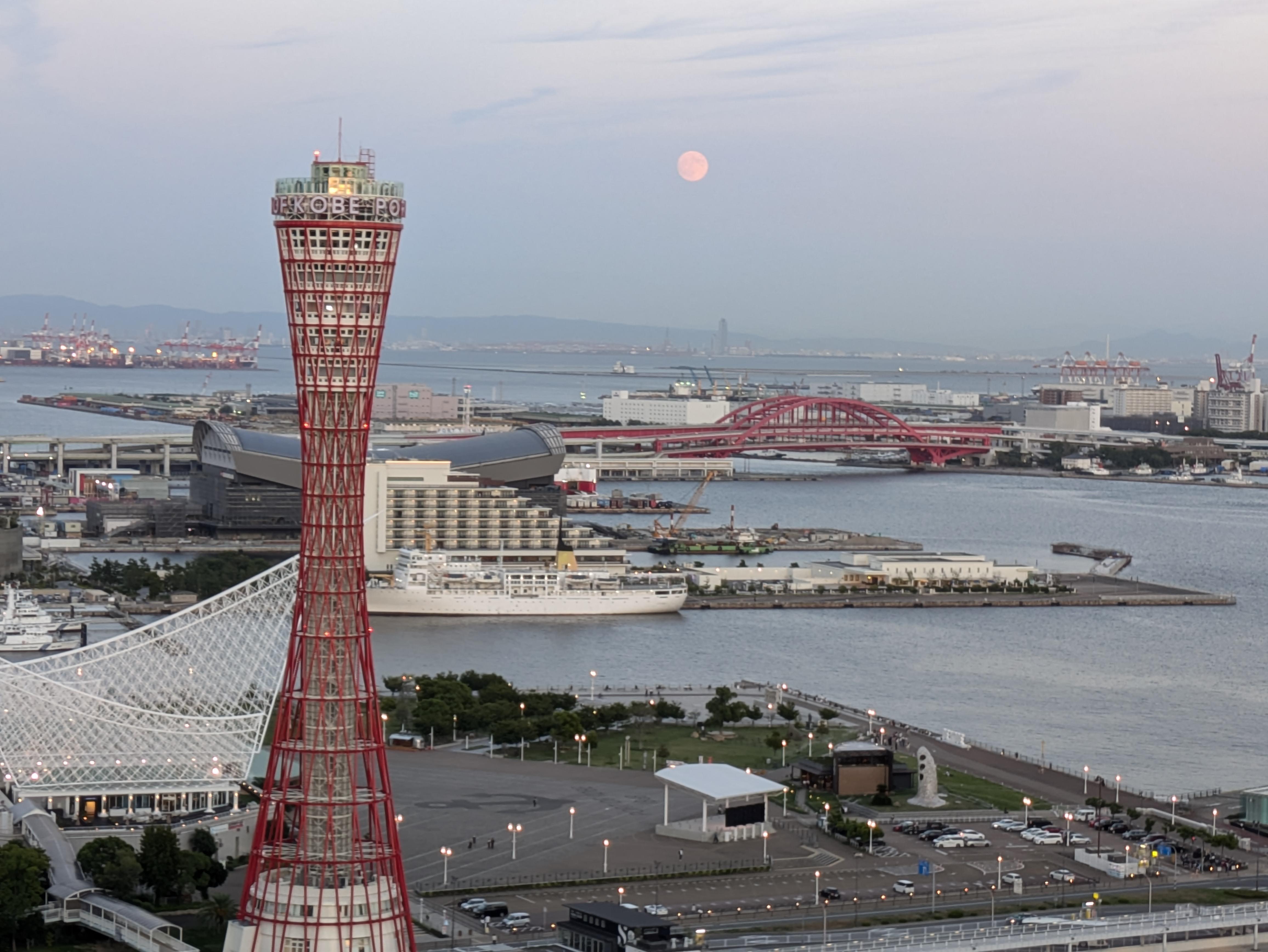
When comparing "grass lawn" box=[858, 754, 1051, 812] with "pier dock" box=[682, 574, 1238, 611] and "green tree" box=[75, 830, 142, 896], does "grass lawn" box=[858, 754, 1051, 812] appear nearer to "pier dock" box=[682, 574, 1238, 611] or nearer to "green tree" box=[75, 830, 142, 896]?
"green tree" box=[75, 830, 142, 896]

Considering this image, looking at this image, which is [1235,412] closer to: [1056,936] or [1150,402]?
[1150,402]

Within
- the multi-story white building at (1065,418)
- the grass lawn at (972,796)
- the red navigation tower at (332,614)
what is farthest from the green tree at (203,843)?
the multi-story white building at (1065,418)

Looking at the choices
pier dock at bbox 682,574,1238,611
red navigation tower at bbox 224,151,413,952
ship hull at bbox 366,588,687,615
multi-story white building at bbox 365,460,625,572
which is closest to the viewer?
red navigation tower at bbox 224,151,413,952

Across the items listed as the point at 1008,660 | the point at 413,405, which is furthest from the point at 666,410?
the point at 1008,660

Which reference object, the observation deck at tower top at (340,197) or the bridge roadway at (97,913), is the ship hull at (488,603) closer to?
the bridge roadway at (97,913)

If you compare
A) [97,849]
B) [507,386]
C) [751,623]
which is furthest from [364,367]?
[507,386]

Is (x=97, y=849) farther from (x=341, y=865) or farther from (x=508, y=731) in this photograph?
(x=508, y=731)

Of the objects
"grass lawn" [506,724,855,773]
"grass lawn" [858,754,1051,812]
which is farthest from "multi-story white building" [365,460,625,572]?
"grass lawn" [858,754,1051,812]
